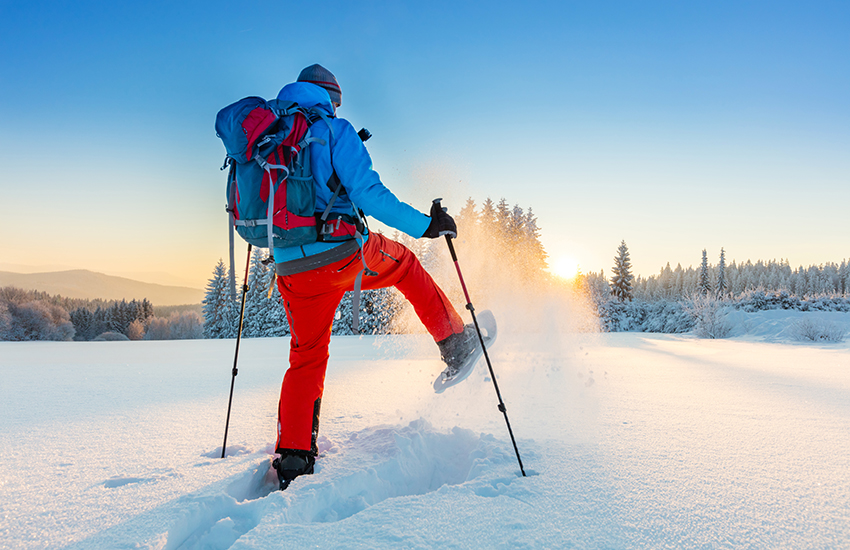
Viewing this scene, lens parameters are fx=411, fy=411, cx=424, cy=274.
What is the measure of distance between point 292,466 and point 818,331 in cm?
1594

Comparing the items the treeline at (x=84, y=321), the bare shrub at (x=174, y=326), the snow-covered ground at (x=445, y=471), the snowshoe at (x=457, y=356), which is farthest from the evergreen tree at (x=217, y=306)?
the snowshoe at (x=457, y=356)

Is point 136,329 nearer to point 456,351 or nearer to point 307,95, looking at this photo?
point 456,351

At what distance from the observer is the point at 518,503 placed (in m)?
1.46

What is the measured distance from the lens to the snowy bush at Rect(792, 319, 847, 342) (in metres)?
11.9

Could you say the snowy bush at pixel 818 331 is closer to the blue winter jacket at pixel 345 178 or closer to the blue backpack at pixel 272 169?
the blue winter jacket at pixel 345 178

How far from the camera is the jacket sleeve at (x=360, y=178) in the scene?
2059 mm

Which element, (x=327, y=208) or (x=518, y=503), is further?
(x=327, y=208)

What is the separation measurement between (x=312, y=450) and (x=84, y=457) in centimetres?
118

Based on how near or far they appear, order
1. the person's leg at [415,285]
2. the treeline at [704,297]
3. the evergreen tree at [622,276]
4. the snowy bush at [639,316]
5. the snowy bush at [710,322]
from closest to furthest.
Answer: the person's leg at [415,285] → the snowy bush at [710,322] → the treeline at [704,297] → the snowy bush at [639,316] → the evergreen tree at [622,276]

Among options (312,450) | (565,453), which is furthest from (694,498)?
(312,450)

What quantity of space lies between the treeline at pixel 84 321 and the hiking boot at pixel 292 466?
41.6m

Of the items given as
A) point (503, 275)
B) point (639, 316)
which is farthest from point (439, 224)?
point (639, 316)

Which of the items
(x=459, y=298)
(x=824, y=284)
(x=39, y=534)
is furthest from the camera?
(x=824, y=284)

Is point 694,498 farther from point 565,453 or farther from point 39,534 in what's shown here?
point 39,534
